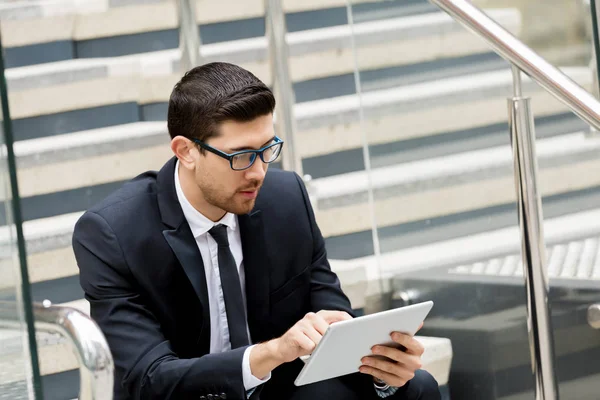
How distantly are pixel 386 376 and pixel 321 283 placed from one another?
12.1 inches

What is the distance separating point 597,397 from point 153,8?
163 centimetres

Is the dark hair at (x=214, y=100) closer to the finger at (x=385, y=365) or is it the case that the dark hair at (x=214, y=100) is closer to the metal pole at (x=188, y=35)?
the finger at (x=385, y=365)

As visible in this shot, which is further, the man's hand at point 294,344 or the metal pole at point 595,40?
the metal pole at point 595,40

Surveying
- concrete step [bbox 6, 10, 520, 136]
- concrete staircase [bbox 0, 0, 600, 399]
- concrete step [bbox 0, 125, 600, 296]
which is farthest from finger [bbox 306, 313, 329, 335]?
concrete step [bbox 6, 10, 520, 136]

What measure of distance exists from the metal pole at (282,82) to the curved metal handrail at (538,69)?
0.89 m

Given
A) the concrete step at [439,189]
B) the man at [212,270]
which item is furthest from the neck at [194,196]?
the concrete step at [439,189]

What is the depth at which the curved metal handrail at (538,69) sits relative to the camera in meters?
1.74

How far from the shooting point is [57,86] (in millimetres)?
2703

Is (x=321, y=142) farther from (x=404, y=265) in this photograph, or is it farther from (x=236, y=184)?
(x=236, y=184)

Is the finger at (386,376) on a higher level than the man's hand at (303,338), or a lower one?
lower

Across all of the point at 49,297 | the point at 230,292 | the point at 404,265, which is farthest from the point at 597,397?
the point at 49,297

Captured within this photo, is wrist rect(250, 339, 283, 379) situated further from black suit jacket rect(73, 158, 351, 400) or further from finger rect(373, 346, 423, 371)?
finger rect(373, 346, 423, 371)

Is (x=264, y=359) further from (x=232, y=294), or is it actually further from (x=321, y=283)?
(x=321, y=283)

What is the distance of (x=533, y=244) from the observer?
1.83 meters
